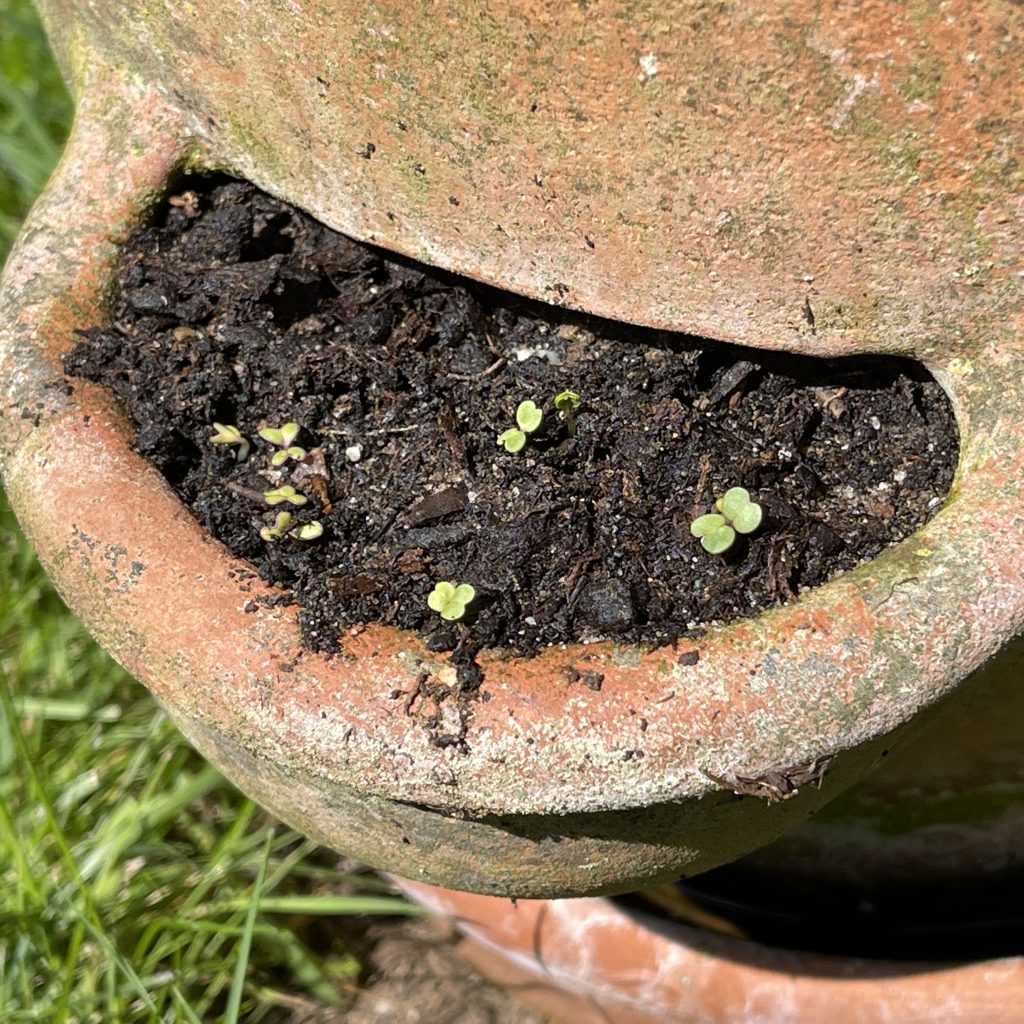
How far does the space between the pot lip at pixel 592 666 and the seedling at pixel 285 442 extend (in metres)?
0.13

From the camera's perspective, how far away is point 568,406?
107 cm

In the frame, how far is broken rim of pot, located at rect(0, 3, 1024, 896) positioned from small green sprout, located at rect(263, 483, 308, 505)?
0.25 ft

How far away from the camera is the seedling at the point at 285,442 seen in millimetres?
1093

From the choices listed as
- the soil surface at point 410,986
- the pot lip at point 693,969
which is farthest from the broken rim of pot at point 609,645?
→ the soil surface at point 410,986

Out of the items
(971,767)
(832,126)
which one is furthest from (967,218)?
(971,767)

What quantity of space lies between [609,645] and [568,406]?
0.87 feet

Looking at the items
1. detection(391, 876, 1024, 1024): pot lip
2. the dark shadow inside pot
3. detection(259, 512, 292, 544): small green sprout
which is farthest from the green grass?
detection(259, 512, 292, 544): small green sprout

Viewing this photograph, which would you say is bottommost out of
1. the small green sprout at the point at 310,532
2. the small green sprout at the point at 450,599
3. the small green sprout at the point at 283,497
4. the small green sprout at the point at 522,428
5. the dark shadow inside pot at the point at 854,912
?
the dark shadow inside pot at the point at 854,912

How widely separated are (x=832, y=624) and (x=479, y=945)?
40.4 inches

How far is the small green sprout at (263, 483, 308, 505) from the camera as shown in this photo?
105cm

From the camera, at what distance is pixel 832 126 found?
0.78m

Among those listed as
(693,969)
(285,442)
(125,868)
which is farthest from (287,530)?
(125,868)

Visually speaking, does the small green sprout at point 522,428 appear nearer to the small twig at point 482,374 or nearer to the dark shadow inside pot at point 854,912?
the small twig at point 482,374

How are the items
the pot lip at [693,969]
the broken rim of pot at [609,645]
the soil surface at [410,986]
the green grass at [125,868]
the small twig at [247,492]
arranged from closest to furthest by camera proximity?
1. the broken rim of pot at [609,645]
2. the small twig at [247,492]
3. the pot lip at [693,969]
4. the green grass at [125,868]
5. the soil surface at [410,986]
